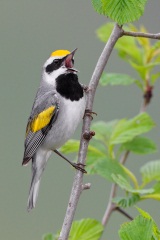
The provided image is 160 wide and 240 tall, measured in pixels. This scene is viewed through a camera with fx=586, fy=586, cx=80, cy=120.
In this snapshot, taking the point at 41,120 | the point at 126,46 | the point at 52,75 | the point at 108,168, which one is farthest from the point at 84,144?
the point at 52,75

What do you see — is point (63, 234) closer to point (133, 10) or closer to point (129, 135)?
point (133, 10)

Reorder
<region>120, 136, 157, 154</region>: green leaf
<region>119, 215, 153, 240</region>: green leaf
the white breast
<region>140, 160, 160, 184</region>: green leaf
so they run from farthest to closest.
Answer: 1. the white breast
2. <region>120, 136, 157, 154</region>: green leaf
3. <region>140, 160, 160, 184</region>: green leaf
4. <region>119, 215, 153, 240</region>: green leaf

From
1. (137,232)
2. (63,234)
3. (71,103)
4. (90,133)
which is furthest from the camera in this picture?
(71,103)

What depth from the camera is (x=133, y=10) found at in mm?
1222

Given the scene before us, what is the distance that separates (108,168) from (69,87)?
2.27 feet

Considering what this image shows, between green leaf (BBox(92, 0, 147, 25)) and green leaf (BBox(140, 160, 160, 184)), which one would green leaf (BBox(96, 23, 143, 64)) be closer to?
green leaf (BBox(140, 160, 160, 184))

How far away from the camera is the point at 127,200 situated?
158cm

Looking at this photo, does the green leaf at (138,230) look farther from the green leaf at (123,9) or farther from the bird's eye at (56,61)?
the bird's eye at (56,61)

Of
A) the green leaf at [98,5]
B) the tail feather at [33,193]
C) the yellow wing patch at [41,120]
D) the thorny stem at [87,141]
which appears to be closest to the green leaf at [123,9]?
the green leaf at [98,5]

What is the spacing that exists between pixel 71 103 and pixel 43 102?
14 centimetres

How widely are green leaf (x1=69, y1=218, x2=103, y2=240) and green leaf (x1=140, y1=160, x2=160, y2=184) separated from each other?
29 centimetres

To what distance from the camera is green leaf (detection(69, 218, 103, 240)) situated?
1524 mm

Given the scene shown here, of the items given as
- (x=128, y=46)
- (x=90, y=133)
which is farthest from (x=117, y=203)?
(x=128, y=46)

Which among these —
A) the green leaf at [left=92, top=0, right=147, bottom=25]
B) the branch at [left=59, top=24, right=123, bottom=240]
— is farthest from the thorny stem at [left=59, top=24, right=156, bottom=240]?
the green leaf at [left=92, top=0, right=147, bottom=25]
